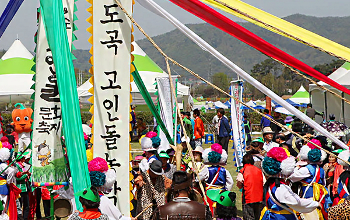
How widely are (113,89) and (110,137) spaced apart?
0.56 m

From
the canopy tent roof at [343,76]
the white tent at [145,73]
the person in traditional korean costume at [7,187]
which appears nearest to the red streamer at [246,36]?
the person in traditional korean costume at [7,187]

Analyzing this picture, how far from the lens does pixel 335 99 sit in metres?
15.8

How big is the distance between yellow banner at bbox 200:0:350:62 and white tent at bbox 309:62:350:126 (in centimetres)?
874

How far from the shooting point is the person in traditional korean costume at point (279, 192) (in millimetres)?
5020

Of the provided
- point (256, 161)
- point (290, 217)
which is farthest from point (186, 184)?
point (256, 161)

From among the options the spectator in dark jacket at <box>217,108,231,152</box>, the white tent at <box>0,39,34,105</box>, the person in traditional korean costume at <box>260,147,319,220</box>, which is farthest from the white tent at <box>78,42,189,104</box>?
the person in traditional korean costume at <box>260,147,319,220</box>

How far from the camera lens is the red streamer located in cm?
424

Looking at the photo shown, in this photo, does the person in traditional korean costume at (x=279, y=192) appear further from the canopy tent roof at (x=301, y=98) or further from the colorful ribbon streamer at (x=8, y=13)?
the canopy tent roof at (x=301, y=98)

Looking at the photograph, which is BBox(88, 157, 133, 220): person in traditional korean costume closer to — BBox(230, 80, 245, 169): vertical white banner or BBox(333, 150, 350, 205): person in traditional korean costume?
BBox(333, 150, 350, 205): person in traditional korean costume

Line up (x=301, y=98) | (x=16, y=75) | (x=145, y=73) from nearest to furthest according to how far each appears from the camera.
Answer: (x=145, y=73) < (x=16, y=75) < (x=301, y=98)

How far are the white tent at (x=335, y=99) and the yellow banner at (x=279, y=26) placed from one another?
874 cm

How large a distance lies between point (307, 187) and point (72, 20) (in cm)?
368

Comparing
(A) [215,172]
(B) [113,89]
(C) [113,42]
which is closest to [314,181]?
(A) [215,172]

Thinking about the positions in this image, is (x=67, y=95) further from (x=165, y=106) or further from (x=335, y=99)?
(x=335, y=99)
